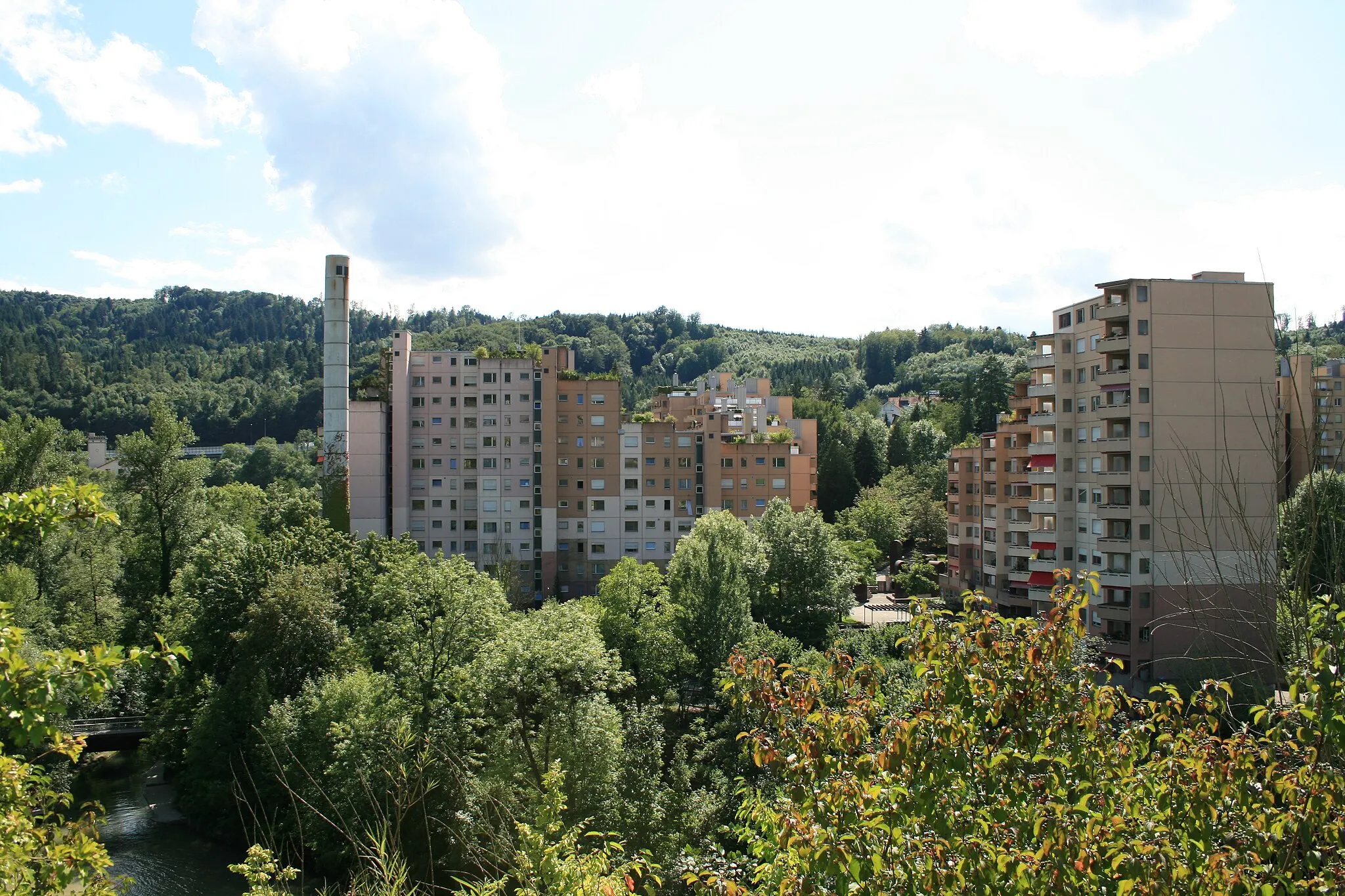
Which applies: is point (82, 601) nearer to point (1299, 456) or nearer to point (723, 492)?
point (723, 492)

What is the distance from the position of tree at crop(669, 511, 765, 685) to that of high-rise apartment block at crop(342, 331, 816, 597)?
15662 millimetres

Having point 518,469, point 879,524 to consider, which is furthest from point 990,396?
point 518,469

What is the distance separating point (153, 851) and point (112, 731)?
381 inches

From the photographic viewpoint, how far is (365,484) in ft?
176

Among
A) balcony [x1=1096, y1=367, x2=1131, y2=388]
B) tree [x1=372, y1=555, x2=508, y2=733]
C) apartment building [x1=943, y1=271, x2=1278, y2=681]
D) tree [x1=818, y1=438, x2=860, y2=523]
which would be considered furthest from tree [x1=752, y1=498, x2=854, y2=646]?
tree [x1=818, y1=438, x2=860, y2=523]

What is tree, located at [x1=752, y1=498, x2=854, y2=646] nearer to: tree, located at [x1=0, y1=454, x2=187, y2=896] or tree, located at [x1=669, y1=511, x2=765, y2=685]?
tree, located at [x1=669, y1=511, x2=765, y2=685]

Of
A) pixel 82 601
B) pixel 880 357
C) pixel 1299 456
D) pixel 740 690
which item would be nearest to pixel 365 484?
pixel 82 601

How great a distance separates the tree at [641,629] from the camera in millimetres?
31453

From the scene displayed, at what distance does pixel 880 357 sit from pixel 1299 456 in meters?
135

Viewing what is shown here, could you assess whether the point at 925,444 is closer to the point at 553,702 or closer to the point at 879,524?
the point at 879,524

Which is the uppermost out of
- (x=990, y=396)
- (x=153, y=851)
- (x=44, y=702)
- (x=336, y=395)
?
(x=990, y=396)

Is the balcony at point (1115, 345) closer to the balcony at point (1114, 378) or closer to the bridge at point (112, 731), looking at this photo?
the balcony at point (1114, 378)

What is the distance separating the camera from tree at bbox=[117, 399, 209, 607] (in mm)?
40250

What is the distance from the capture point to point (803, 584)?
43125 mm
